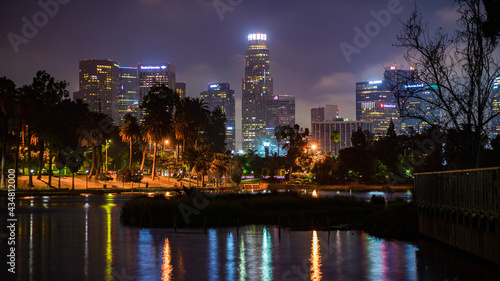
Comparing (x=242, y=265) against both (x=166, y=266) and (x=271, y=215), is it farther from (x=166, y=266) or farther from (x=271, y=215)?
(x=271, y=215)

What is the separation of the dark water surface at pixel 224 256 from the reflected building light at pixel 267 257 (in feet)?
0.11

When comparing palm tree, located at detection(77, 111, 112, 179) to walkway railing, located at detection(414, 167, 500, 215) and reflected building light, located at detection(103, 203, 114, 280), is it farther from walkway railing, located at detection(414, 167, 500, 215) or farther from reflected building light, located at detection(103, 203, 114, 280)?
walkway railing, located at detection(414, 167, 500, 215)

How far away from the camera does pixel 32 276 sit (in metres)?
18.7

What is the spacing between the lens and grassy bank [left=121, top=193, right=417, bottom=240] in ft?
110

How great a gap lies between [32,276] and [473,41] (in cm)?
2450

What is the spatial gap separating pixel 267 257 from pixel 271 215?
20170 millimetres

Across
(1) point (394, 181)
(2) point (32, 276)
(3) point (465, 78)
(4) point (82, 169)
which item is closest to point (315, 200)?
(3) point (465, 78)

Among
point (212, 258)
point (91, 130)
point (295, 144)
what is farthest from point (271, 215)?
point (295, 144)

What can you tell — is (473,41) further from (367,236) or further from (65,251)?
(65,251)

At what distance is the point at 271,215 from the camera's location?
4291cm

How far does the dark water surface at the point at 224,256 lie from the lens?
18.9 m

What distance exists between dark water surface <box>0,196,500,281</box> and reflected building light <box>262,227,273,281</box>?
3 cm

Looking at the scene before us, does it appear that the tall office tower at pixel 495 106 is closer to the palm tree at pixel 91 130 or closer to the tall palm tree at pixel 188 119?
the palm tree at pixel 91 130

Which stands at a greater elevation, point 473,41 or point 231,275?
point 473,41
